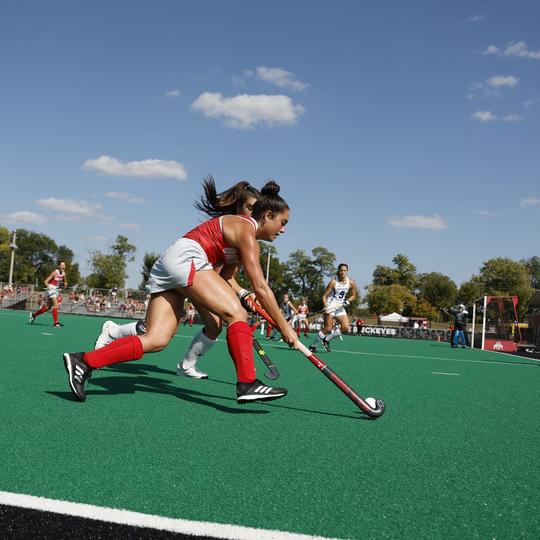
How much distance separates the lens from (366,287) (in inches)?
3501

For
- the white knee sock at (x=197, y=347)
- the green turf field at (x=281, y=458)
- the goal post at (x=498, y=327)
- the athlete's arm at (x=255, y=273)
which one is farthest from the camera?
the goal post at (x=498, y=327)

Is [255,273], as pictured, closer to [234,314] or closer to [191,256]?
[234,314]

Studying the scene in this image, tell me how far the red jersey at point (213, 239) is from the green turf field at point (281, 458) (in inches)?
46.6

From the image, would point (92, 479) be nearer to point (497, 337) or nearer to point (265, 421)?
point (265, 421)

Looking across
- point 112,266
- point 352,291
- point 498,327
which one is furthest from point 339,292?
point 112,266

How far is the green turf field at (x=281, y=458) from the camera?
2059 mm

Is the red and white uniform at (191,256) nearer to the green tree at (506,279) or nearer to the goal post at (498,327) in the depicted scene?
the goal post at (498,327)

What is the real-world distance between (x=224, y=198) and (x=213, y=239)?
103 cm

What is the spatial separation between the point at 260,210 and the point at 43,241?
4661 inches

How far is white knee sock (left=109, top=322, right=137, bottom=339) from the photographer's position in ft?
Result: 19.2

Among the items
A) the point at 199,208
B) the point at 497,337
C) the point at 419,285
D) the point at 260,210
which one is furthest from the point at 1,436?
the point at 419,285

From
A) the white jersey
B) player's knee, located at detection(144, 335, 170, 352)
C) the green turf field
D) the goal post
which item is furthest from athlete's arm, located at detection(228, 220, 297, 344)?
the goal post

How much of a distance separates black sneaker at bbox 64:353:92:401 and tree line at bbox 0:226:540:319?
6782 cm

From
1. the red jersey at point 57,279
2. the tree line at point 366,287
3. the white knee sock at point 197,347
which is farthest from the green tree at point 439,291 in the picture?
the white knee sock at point 197,347
